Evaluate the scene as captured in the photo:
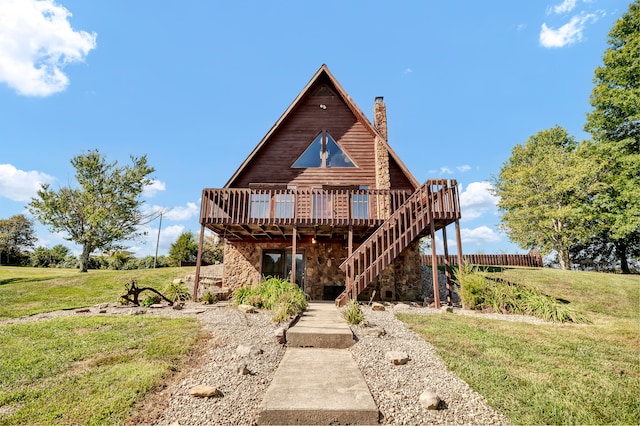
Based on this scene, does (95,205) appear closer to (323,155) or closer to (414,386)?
(323,155)

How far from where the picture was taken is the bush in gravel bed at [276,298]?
695cm

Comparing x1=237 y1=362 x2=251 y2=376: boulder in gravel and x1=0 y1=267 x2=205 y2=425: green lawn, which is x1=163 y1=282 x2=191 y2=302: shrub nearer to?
x1=0 y1=267 x2=205 y2=425: green lawn

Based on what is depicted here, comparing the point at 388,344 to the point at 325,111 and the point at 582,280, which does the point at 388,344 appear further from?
the point at 582,280

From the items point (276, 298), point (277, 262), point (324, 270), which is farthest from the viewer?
point (277, 262)

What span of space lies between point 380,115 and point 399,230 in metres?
6.62

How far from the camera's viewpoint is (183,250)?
27500 mm

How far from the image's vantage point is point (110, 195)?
23.3 meters

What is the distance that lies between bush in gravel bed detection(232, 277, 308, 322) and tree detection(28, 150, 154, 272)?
19.0 metres

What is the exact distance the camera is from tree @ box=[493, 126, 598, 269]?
20.4 metres

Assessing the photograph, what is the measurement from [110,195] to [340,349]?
996 inches

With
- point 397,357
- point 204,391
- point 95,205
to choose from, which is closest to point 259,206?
point 397,357

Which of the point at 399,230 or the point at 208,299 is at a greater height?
the point at 399,230

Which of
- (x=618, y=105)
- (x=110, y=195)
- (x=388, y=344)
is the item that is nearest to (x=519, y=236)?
(x=618, y=105)

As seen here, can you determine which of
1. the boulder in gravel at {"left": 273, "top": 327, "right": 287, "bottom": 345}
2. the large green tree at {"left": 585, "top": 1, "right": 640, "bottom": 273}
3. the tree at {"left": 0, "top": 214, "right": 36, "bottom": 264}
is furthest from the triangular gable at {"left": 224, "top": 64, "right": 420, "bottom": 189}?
the tree at {"left": 0, "top": 214, "right": 36, "bottom": 264}
